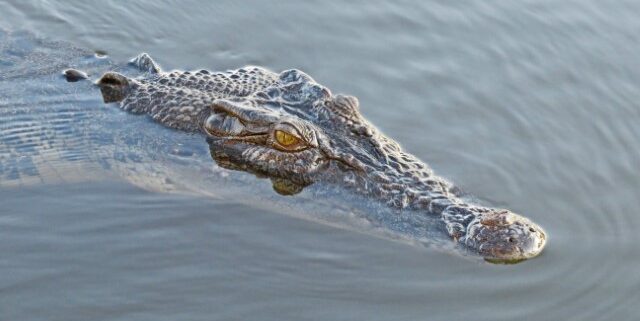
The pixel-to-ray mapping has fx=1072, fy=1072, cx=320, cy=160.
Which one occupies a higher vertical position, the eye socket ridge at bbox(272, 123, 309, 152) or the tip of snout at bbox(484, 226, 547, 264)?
the eye socket ridge at bbox(272, 123, 309, 152)

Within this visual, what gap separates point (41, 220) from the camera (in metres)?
8.14

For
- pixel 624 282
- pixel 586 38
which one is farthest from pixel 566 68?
pixel 624 282

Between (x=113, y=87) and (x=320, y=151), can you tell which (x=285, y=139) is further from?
(x=113, y=87)

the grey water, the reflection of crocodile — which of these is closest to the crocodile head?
the reflection of crocodile

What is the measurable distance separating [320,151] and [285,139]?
290 millimetres

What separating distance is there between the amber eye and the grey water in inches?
16.5

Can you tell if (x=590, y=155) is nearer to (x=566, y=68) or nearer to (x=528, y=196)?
(x=528, y=196)

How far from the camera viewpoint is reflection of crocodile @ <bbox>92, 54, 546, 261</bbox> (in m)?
7.90

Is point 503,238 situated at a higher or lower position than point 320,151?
lower

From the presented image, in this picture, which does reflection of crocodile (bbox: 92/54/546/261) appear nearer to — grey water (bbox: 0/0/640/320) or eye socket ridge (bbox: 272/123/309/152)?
eye socket ridge (bbox: 272/123/309/152)

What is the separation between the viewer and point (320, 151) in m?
8.32

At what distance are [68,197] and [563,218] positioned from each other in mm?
3940

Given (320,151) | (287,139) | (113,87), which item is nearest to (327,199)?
(320,151)

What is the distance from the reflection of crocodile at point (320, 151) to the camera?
7.90 meters
